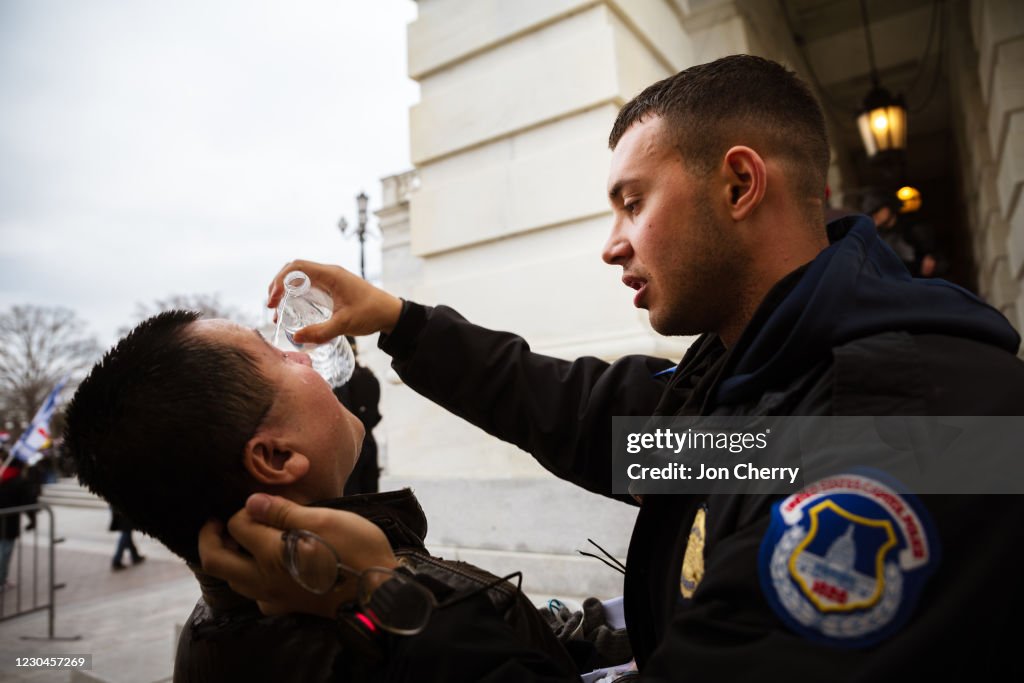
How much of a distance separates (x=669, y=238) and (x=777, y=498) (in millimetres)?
759

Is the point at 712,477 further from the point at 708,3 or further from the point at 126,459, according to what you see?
the point at 708,3

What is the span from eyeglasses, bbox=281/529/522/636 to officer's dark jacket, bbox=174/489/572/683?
80mm

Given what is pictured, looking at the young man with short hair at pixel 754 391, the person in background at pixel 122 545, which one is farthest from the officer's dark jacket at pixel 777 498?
the person in background at pixel 122 545

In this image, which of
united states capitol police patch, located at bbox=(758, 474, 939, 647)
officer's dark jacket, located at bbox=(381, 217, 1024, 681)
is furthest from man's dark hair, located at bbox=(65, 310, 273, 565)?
united states capitol police patch, located at bbox=(758, 474, 939, 647)

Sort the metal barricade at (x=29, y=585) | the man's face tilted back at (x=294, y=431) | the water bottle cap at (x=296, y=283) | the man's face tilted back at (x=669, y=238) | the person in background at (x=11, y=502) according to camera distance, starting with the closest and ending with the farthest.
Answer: the man's face tilted back at (x=294, y=431)
the man's face tilted back at (x=669, y=238)
the water bottle cap at (x=296, y=283)
the metal barricade at (x=29, y=585)
the person in background at (x=11, y=502)

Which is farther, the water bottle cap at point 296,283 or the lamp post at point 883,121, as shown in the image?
the lamp post at point 883,121

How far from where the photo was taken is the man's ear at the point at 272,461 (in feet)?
4.51

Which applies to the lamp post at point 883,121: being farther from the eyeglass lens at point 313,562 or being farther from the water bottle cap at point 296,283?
the eyeglass lens at point 313,562

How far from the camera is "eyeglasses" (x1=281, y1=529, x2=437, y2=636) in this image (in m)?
1.03

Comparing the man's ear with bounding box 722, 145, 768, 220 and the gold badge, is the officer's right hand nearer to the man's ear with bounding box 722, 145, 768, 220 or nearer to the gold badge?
the man's ear with bounding box 722, 145, 768, 220

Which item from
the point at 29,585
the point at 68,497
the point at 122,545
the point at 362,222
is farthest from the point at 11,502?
the point at 68,497

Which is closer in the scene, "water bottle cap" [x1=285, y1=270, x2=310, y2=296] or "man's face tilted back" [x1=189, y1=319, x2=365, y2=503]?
"man's face tilted back" [x1=189, y1=319, x2=365, y2=503]

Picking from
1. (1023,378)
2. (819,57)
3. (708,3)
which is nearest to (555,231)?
(708,3)

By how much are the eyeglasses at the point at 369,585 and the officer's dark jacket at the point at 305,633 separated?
8 centimetres
